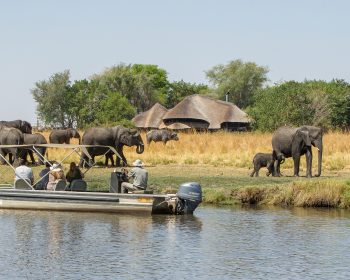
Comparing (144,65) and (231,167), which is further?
(144,65)

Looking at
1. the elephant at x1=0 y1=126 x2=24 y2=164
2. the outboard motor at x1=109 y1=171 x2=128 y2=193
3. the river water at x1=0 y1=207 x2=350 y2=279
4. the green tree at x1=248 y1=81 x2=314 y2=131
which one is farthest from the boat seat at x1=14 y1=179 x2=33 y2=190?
the green tree at x1=248 y1=81 x2=314 y2=131

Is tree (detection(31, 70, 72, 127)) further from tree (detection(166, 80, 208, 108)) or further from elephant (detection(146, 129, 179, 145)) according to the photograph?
elephant (detection(146, 129, 179, 145))

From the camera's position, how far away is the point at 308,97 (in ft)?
262

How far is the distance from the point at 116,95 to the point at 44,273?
81.2 meters

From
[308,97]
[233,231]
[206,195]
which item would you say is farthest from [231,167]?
[308,97]

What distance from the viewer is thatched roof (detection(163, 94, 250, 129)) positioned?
3664 inches

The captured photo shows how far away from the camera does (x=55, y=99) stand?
12212 cm

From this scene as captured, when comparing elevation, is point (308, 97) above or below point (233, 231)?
above

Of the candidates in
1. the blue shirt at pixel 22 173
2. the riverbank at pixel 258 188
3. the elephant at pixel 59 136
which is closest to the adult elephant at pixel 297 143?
the riverbank at pixel 258 188

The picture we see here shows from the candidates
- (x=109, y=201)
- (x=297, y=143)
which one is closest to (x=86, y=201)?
(x=109, y=201)

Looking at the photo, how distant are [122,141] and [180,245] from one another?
75.5ft

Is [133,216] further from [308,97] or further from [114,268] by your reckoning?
[308,97]

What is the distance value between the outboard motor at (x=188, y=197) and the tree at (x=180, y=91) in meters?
109

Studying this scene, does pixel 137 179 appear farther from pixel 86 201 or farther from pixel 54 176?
pixel 54 176
